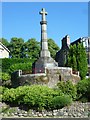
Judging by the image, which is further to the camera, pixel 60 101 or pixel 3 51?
pixel 3 51

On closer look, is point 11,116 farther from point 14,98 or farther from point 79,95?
point 79,95

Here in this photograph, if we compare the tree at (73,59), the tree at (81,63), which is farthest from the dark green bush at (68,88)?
the tree at (73,59)

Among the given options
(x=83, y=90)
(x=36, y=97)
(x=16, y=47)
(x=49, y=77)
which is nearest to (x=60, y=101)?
(x=36, y=97)

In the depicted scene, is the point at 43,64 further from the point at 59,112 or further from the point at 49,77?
the point at 59,112

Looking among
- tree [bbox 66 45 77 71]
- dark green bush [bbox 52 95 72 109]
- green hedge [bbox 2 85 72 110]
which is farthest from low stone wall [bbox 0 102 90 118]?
tree [bbox 66 45 77 71]

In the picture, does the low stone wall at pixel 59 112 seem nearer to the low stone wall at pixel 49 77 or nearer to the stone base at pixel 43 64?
the low stone wall at pixel 49 77

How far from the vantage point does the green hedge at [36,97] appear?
90.5 ft

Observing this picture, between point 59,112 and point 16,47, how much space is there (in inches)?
1682

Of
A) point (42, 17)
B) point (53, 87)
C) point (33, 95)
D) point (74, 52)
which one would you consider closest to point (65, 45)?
point (74, 52)

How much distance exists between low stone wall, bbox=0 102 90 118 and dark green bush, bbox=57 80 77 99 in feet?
6.22

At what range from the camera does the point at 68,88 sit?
30156mm

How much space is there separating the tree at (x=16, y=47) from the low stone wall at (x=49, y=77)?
35.2 meters

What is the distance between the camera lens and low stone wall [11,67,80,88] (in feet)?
104

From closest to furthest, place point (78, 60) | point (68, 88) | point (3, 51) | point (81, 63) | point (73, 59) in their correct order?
point (68, 88) → point (81, 63) → point (73, 59) → point (78, 60) → point (3, 51)
